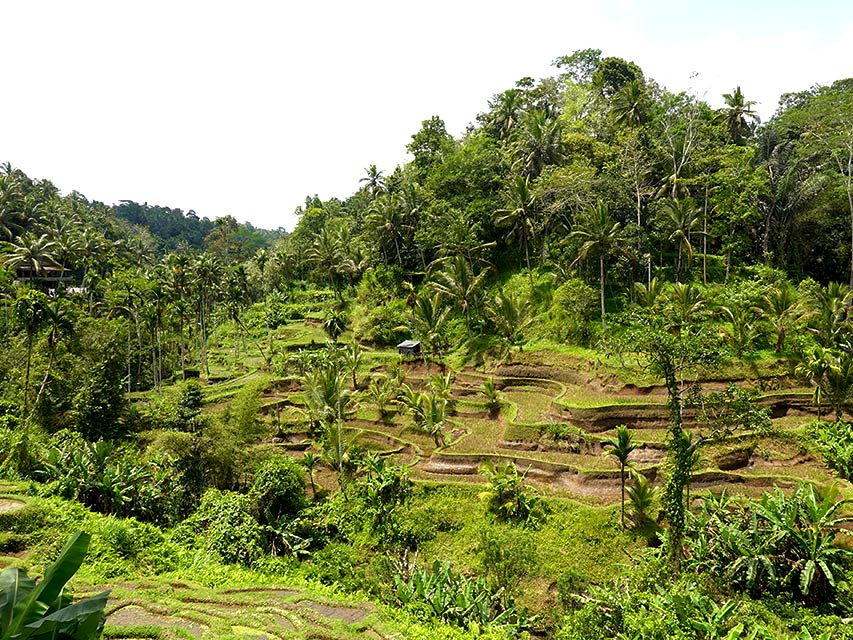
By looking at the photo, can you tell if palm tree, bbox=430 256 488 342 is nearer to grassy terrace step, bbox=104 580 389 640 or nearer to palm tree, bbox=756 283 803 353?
palm tree, bbox=756 283 803 353

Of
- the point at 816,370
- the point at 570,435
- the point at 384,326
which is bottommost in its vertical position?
the point at 570,435

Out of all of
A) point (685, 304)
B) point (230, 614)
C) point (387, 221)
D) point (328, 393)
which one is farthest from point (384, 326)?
Result: point (230, 614)

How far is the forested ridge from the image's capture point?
1259 centimetres

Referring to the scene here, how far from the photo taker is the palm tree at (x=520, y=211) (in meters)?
35.2

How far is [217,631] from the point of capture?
8.98 m

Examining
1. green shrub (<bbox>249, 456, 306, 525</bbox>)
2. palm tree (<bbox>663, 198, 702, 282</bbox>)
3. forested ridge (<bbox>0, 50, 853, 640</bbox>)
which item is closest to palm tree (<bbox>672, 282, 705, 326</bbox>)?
forested ridge (<bbox>0, 50, 853, 640</bbox>)

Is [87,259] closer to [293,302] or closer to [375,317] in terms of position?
[293,302]

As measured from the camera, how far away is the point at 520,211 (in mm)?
35219

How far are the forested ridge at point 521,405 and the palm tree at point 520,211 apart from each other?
0.29 metres

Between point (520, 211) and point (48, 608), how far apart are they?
3407cm

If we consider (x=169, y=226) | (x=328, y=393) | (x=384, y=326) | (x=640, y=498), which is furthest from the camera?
(x=169, y=226)

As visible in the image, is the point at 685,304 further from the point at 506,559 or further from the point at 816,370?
the point at 506,559

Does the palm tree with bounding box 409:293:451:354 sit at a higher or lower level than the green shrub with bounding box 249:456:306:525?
higher

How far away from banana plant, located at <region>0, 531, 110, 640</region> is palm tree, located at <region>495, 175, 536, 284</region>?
32720mm
